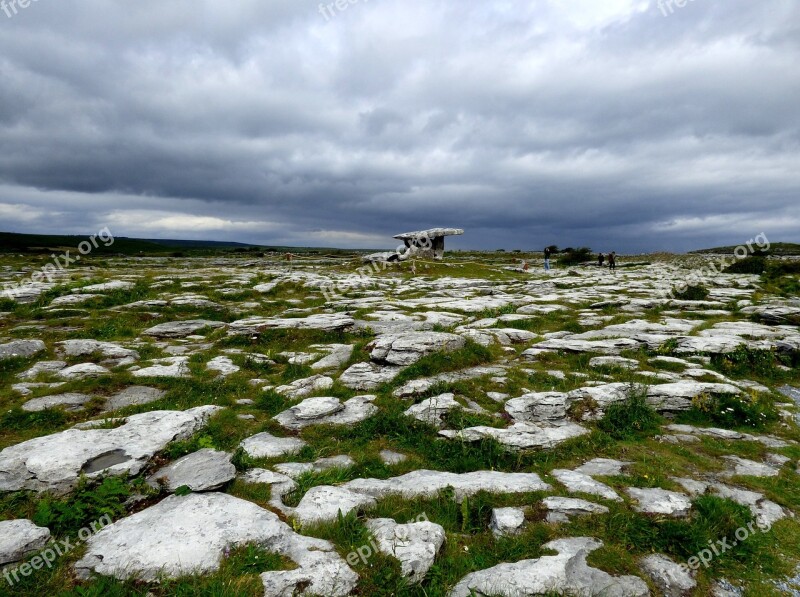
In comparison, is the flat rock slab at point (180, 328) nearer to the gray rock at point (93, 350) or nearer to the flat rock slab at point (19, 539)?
the gray rock at point (93, 350)

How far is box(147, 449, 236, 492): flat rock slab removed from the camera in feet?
19.8

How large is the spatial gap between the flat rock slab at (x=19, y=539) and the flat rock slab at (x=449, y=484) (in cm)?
370

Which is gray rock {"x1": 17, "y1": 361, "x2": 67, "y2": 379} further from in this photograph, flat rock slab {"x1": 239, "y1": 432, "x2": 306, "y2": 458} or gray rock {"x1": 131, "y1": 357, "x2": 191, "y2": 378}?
flat rock slab {"x1": 239, "y1": 432, "x2": 306, "y2": 458}

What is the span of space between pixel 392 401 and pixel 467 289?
2040cm

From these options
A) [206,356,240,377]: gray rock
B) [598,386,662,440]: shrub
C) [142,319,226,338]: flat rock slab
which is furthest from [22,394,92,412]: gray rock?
[598,386,662,440]: shrub

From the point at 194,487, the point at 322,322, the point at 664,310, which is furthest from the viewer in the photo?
the point at 664,310

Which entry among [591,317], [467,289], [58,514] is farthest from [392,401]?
[467,289]

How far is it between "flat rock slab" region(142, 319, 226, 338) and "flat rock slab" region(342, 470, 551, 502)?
490 inches

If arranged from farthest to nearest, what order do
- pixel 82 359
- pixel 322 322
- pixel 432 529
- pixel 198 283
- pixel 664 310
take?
pixel 198 283
pixel 664 310
pixel 322 322
pixel 82 359
pixel 432 529

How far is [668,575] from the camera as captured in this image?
4.88 m

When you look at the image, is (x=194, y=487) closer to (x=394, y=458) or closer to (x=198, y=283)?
(x=394, y=458)

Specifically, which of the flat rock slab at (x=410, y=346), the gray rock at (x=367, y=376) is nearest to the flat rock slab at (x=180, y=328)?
the flat rock slab at (x=410, y=346)

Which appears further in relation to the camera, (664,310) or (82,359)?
(664,310)

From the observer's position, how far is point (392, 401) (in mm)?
9977
